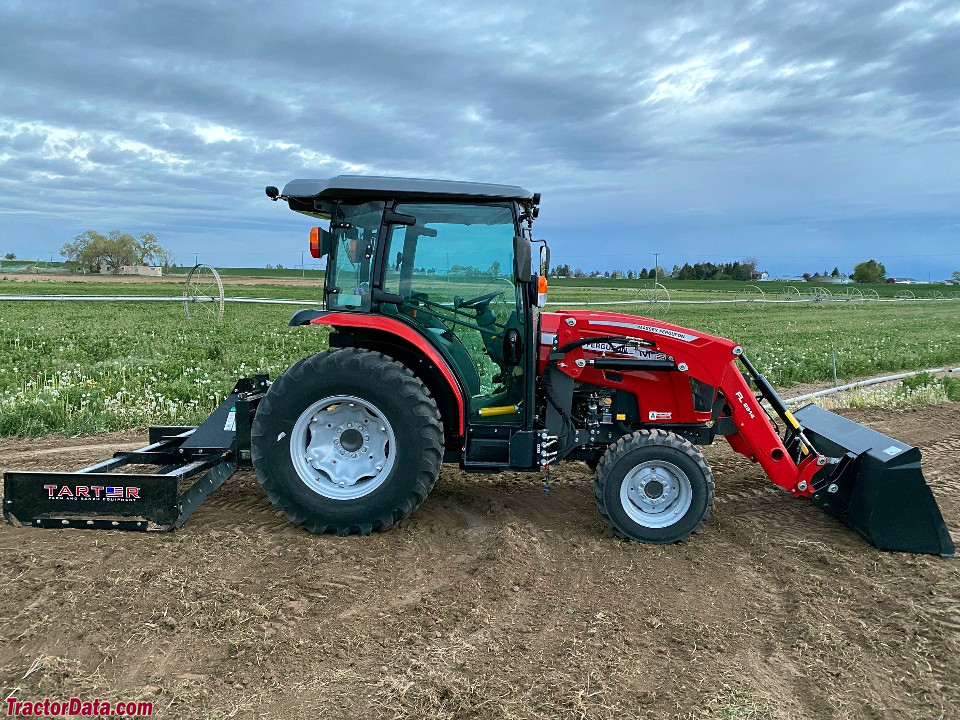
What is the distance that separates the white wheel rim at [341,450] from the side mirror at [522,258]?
1313 millimetres

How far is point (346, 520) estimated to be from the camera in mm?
4660

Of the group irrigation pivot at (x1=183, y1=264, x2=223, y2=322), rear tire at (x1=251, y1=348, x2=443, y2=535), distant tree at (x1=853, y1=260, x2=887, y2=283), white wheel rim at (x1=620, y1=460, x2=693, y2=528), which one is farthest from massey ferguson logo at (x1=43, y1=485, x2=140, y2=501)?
distant tree at (x1=853, y1=260, x2=887, y2=283)

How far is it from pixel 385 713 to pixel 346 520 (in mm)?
1844

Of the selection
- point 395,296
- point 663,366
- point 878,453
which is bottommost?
point 878,453

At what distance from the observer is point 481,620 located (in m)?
3.67

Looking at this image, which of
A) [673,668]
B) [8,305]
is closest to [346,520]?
[673,668]

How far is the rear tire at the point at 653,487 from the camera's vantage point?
4.63m

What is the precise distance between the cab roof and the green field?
4158mm

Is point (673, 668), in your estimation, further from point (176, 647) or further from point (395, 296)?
point (395, 296)

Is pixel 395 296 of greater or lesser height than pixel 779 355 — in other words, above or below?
above

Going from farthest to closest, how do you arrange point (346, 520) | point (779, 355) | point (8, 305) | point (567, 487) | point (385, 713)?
point (8, 305), point (779, 355), point (567, 487), point (346, 520), point (385, 713)

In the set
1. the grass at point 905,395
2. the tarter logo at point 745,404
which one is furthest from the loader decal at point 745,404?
the grass at point 905,395

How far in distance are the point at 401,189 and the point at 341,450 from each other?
1.76 m

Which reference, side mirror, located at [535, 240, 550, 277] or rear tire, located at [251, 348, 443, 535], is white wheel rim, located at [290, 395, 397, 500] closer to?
rear tire, located at [251, 348, 443, 535]
